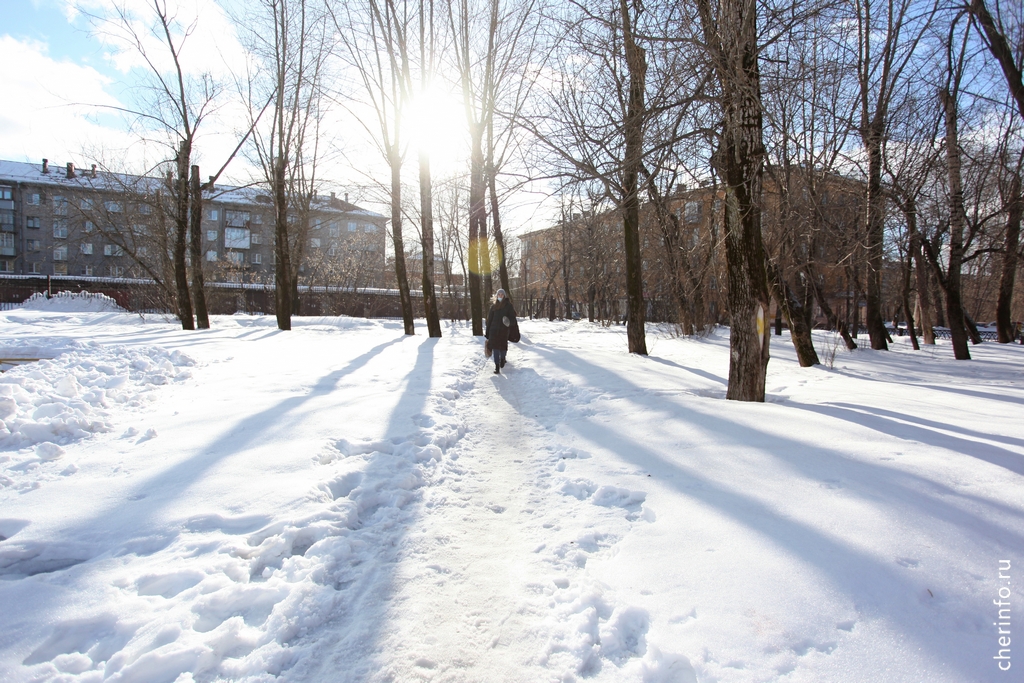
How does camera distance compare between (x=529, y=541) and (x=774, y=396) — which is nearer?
(x=529, y=541)

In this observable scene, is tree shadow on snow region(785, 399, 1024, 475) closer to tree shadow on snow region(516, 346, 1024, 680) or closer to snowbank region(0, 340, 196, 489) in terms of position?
tree shadow on snow region(516, 346, 1024, 680)

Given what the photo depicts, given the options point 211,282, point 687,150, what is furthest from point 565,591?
point 211,282

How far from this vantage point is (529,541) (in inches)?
125

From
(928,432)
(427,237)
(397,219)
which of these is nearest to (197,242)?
(397,219)

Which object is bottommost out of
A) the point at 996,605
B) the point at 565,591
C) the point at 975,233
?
the point at 565,591

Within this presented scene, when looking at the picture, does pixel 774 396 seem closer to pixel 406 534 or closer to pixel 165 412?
pixel 406 534

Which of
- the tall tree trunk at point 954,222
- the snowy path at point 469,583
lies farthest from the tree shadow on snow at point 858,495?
the tall tree trunk at point 954,222

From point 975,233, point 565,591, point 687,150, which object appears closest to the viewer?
point 565,591

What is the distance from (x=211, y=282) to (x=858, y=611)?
3415 cm

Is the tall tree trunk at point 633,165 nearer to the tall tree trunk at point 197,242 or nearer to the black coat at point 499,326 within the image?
the black coat at point 499,326

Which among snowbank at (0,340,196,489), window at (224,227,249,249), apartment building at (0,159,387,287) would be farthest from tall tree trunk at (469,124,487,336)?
window at (224,227,249,249)

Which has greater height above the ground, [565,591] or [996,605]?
[996,605]

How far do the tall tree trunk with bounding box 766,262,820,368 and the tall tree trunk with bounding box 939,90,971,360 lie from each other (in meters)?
4.30

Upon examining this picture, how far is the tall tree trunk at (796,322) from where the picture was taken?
11570mm
